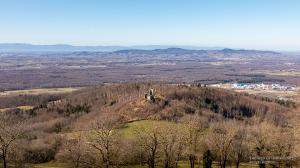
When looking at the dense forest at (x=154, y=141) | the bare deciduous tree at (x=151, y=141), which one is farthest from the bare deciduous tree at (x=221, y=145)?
the bare deciduous tree at (x=151, y=141)

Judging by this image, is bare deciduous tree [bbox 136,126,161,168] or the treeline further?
the treeline

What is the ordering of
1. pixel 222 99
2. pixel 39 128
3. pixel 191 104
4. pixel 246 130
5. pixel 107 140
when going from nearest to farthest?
1. pixel 107 140
2. pixel 246 130
3. pixel 39 128
4. pixel 191 104
5. pixel 222 99

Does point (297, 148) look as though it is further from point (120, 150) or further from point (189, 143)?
point (120, 150)

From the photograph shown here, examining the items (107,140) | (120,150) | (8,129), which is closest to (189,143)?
(120,150)

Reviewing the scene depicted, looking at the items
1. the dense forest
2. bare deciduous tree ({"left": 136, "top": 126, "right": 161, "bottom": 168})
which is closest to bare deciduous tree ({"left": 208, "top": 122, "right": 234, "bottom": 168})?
the dense forest

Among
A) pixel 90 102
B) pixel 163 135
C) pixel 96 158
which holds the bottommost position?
pixel 90 102

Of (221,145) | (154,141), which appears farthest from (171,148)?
(221,145)

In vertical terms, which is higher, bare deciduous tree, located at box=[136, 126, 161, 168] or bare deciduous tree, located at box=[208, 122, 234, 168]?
bare deciduous tree, located at box=[136, 126, 161, 168]

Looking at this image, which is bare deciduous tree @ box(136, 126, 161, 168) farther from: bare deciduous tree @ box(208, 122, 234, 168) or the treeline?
bare deciduous tree @ box(208, 122, 234, 168)

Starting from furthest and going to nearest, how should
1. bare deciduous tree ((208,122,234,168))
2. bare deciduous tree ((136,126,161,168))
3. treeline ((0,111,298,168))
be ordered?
bare deciduous tree ((208,122,234,168)) → treeline ((0,111,298,168)) → bare deciduous tree ((136,126,161,168))

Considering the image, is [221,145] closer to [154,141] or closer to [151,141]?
[154,141]

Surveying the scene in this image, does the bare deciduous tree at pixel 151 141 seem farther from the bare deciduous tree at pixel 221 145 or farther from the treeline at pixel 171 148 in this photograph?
the bare deciduous tree at pixel 221 145
